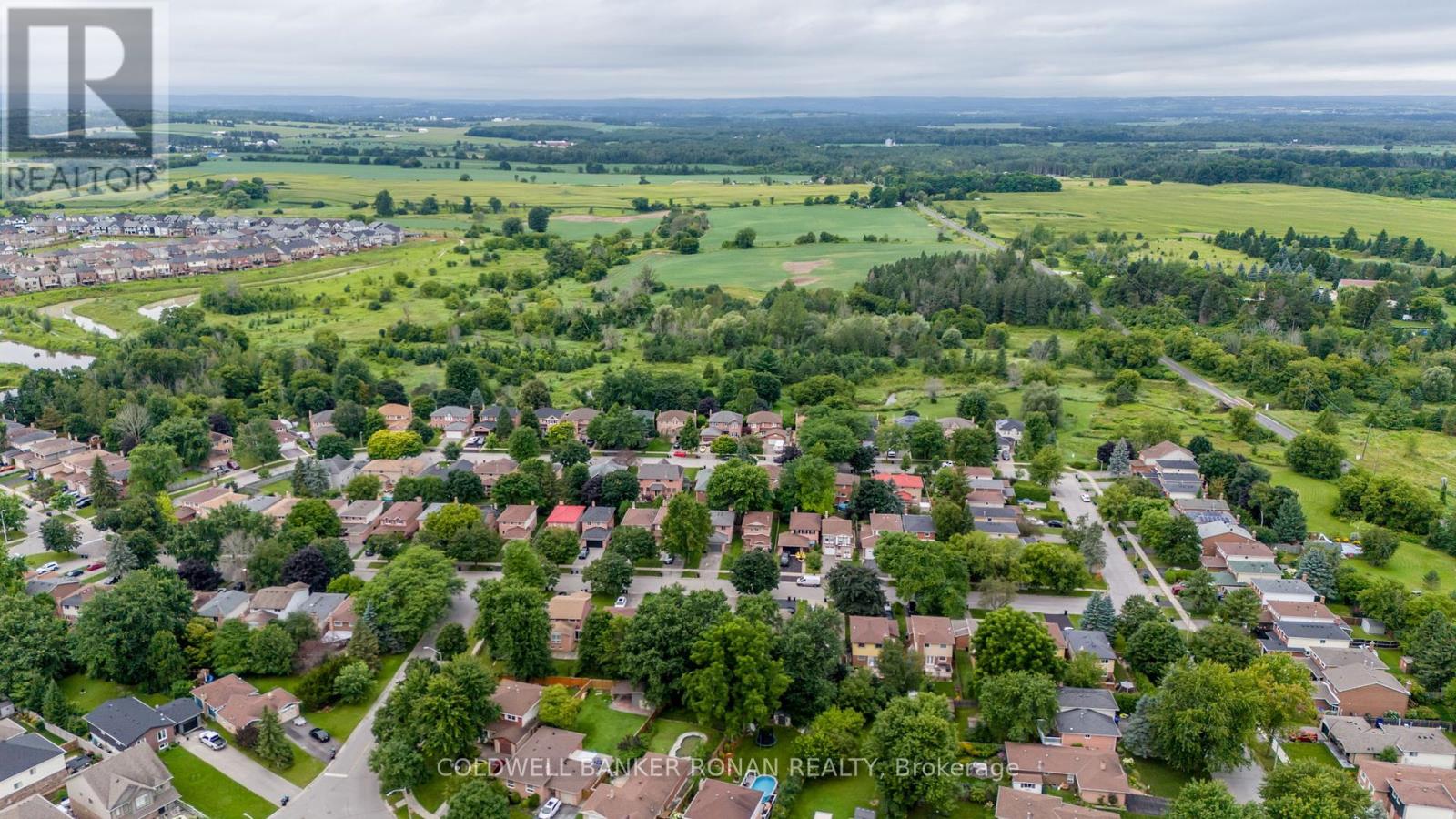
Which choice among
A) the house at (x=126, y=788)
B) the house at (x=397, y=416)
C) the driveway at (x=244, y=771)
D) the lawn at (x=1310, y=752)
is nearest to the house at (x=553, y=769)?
the driveway at (x=244, y=771)

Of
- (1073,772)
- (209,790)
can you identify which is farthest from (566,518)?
(1073,772)

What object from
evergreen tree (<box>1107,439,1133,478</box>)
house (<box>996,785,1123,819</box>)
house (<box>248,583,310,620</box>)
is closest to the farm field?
evergreen tree (<box>1107,439,1133,478</box>)

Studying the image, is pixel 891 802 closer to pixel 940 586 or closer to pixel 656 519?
pixel 940 586

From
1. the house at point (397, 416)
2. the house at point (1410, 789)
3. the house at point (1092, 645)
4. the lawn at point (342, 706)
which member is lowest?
the lawn at point (342, 706)

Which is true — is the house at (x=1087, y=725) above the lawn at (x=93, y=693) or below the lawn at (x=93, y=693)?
above

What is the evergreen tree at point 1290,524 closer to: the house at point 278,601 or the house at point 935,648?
the house at point 935,648
